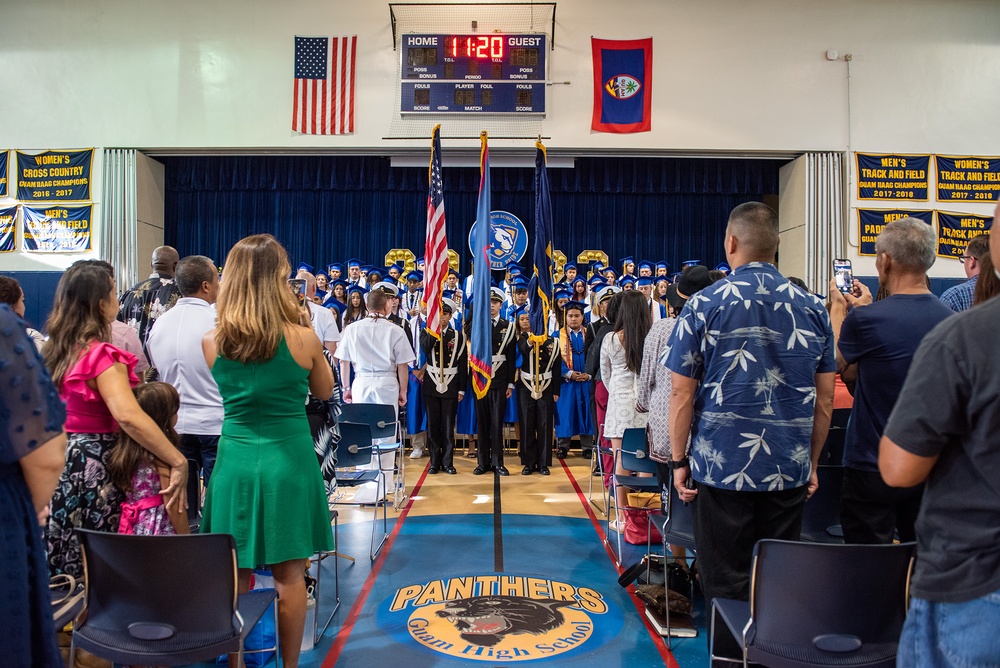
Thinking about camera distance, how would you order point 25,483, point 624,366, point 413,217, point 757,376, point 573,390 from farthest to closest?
point 413,217 → point 573,390 → point 624,366 → point 757,376 → point 25,483

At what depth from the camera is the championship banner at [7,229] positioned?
10430 mm

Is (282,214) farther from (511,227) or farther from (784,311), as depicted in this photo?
(784,311)

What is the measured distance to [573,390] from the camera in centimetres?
876

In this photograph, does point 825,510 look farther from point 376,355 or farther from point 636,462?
point 376,355

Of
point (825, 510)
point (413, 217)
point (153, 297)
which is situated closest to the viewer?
point (825, 510)

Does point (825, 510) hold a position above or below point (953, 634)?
below

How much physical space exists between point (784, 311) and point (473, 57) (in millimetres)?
8593

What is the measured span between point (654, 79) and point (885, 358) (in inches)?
328

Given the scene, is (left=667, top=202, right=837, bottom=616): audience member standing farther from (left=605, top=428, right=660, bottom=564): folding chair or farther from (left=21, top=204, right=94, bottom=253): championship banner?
(left=21, top=204, right=94, bottom=253): championship banner

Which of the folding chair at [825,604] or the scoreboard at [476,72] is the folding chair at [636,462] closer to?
the folding chair at [825,604]

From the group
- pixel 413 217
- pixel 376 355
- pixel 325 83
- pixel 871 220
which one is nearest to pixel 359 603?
pixel 376 355

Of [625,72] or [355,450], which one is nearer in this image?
[355,450]

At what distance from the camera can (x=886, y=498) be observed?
2.60m

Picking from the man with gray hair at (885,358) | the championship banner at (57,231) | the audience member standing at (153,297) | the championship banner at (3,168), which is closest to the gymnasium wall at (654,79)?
the championship banner at (3,168)
